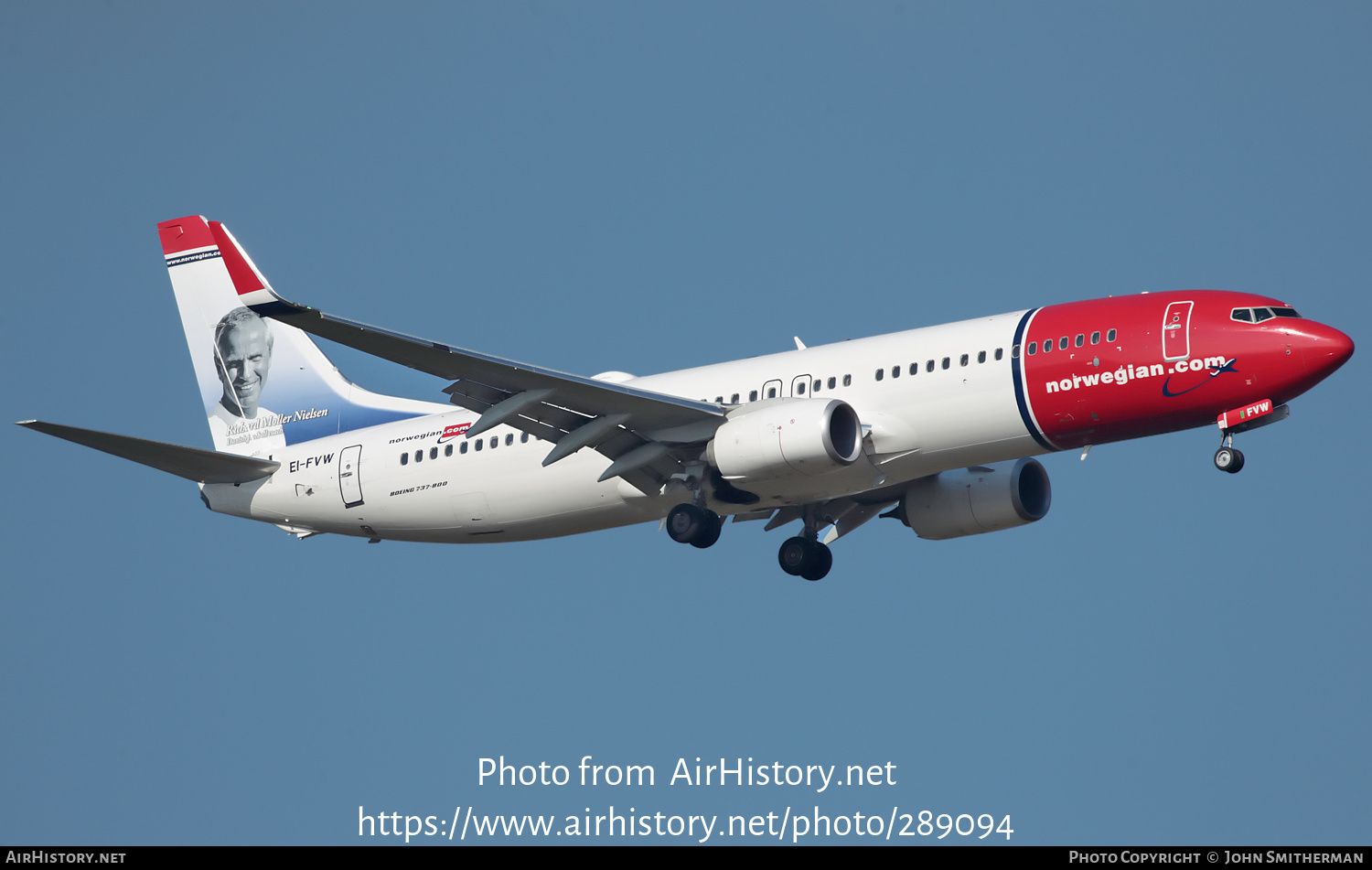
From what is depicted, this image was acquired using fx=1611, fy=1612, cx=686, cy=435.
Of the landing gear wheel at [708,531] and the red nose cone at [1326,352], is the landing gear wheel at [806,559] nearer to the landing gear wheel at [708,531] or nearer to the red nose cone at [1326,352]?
the landing gear wheel at [708,531]

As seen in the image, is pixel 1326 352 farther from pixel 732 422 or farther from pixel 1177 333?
pixel 732 422

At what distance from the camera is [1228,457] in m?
31.4

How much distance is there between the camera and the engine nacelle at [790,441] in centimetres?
3253

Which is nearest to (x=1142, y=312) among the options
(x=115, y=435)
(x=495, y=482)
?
(x=495, y=482)

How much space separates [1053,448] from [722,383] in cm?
744

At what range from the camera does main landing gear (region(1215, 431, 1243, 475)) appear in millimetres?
31375

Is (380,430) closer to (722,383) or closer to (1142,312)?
(722,383)

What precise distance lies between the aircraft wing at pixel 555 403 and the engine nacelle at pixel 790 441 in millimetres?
1013

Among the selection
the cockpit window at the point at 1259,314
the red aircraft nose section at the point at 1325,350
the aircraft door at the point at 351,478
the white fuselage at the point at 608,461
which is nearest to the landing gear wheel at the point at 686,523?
the white fuselage at the point at 608,461

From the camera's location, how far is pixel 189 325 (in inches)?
1719

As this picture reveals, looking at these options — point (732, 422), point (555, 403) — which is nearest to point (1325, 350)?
point (732, 422)

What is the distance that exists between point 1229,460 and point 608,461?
1314cm

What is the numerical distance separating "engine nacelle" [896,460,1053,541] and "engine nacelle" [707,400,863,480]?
5626 mm

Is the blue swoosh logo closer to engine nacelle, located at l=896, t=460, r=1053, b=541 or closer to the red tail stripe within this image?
engine nacelle, located at l=896, t=460, r=1053, b=541
